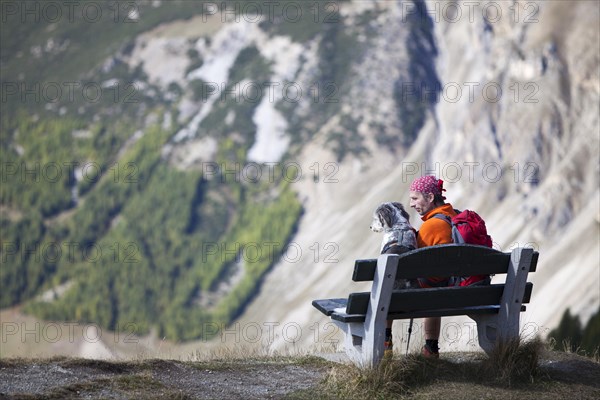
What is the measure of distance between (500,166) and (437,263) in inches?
3722

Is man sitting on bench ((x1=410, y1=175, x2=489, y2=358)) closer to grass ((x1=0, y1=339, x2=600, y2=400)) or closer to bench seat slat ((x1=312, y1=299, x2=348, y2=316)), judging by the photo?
grass ((x1=0, y1=339, x2=600, y2=400))

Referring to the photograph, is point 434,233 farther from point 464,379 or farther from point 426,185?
point 464,379

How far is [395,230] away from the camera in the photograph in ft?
35.3

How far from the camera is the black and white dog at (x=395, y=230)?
1066 centimetres

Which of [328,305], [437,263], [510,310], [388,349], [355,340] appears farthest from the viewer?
[328,305]

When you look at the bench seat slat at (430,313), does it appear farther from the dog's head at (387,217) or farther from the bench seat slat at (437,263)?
the dog's head at (387,217)

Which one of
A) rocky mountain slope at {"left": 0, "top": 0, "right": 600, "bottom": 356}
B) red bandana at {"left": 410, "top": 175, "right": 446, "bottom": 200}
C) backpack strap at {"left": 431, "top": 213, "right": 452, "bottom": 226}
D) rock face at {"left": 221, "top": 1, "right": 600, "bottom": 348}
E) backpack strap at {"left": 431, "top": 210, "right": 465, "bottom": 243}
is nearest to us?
backpack strap at {"left": 431, "top": 210, "right": 465, "bottom": 243}

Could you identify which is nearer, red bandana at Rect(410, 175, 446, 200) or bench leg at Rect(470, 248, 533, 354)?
bench leg at Rect(470, 248, 533, 354)

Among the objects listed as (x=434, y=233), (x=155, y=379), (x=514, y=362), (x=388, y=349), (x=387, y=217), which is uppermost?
(x=387, y=217)

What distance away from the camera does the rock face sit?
8319cm

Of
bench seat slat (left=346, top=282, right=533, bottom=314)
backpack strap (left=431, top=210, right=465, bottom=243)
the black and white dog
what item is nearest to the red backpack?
backpack strap (left=431, top=210, right=465, bottom=243)

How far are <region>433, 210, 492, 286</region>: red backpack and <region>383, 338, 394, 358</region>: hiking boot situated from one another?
1.16m

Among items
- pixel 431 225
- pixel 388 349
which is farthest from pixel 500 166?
pixel 388 349

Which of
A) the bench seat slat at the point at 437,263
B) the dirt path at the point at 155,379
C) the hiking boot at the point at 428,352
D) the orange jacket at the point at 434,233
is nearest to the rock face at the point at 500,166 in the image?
the dirt path at the point at 155,379
